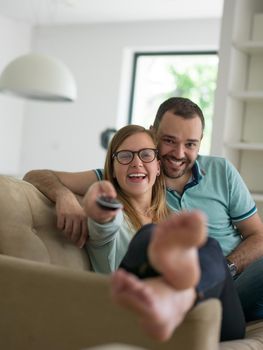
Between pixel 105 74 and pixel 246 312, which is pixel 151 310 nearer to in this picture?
pixel 246 312

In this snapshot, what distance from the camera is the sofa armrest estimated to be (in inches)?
49.8

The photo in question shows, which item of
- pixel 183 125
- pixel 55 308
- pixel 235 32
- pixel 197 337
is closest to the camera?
pixel 197 337

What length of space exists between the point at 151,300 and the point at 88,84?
620 cm

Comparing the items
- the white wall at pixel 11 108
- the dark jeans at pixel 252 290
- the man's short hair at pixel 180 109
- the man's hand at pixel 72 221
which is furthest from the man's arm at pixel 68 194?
the white wall at pixel 11 108

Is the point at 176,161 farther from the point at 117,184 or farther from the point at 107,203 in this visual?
the point at 107,203

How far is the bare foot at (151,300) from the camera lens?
1.10m

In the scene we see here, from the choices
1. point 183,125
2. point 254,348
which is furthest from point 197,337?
point 183,125

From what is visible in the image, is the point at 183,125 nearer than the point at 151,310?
No

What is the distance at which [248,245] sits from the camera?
2.13 metres

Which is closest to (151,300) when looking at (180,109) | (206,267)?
(206,267)

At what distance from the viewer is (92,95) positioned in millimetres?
7102

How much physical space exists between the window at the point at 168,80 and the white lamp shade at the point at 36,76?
2.70 metres

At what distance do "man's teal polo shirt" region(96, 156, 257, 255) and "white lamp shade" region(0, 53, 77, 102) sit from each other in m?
2.46

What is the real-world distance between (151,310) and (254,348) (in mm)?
570
